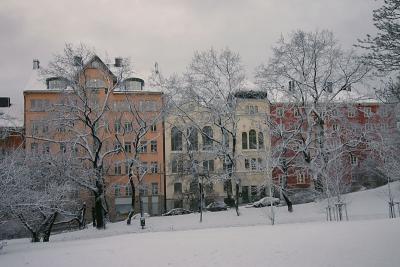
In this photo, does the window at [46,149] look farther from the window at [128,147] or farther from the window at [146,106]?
the window at [128,147]

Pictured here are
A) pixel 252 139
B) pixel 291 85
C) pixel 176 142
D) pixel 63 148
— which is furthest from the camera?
pixel 252 139

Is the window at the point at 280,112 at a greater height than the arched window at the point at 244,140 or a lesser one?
greater

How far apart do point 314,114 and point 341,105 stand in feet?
9.36

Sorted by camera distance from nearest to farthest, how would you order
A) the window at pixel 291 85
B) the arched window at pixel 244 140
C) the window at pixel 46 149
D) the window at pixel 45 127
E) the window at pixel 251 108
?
the window at pixel 45 127 < the window at pixel 46 149 < the window at pixel 291 85 < the window at pixel 251 108 < the arched window at pixel 244 140

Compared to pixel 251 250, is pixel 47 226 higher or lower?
lower

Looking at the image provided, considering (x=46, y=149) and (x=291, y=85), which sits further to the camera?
(x=291, y=85)

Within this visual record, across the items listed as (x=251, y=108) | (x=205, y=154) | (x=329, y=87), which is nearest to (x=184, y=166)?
(x=205, y=154)

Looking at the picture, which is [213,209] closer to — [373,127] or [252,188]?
[252,188]

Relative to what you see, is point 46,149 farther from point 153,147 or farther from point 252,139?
point 252,139

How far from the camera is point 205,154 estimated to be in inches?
1858

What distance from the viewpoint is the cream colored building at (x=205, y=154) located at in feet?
143

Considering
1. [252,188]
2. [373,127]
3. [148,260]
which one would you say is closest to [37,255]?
[148,260]

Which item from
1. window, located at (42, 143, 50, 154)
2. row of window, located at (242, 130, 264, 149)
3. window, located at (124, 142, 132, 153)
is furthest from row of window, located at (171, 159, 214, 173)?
window, located at (42, 143, 50, 154)

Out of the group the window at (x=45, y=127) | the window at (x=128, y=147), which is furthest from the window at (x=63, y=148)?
the window at (x=128, y=147)
